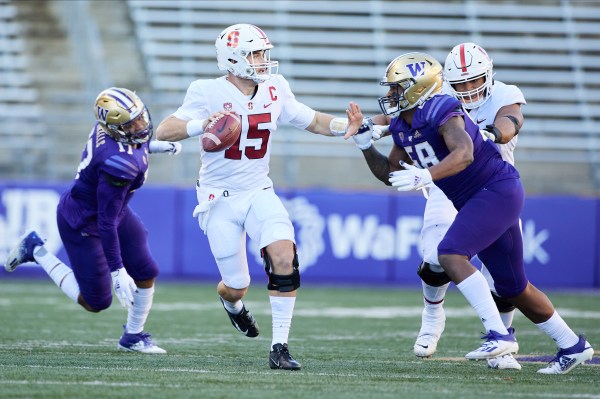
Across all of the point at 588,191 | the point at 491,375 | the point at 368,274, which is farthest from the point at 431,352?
the point at 588,191

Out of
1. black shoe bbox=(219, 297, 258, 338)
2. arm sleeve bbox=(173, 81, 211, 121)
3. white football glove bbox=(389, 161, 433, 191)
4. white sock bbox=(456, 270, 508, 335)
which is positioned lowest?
black shoe bbox=(219, 297, 258, 338)

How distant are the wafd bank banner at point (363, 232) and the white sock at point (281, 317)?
6634 millimetres

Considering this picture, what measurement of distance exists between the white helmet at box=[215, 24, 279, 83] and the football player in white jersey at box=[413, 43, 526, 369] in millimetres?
1112

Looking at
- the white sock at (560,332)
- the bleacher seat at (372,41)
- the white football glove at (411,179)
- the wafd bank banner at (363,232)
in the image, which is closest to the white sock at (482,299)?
the white sock at (560,332)

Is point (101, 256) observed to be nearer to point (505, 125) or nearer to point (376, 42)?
point (505, 125)

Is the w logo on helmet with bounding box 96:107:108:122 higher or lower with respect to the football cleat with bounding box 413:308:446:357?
higher

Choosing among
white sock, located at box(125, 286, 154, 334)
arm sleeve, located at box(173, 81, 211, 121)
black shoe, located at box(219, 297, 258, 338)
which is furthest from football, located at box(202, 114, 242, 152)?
white sock, located at box(125, 286, 154, 334)

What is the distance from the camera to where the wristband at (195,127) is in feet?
18.8

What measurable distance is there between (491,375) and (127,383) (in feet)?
6.00

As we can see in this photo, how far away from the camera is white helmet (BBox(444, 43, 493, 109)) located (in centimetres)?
627

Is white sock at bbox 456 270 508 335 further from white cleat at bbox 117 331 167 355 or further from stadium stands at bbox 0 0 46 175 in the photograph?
stadium stands at bbox 0 0 46 175

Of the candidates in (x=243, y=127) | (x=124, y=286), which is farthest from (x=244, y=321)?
(x=243, y=127)

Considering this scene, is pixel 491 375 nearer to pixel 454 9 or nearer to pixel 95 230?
pixel 95 230

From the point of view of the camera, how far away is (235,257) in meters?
6.04
